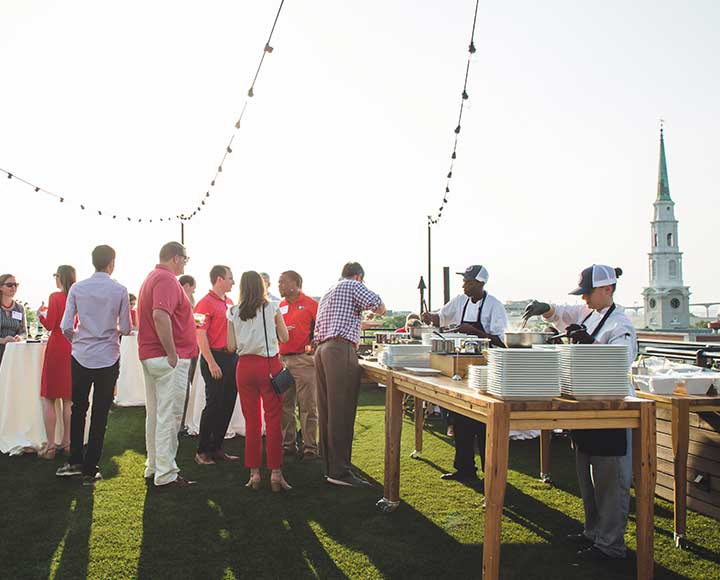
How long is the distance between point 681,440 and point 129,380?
7.02 m

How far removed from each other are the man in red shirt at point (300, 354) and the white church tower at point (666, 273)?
325ft

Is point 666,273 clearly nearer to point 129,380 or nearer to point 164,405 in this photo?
point 129,380

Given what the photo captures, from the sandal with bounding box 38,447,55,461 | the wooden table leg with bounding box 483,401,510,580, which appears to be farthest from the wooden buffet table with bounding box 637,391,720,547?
the sandal with bounding box 38,447,55,461

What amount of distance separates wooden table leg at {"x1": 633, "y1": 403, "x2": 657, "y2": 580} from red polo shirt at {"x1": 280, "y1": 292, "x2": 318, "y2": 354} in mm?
3293

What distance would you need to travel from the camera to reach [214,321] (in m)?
5.39

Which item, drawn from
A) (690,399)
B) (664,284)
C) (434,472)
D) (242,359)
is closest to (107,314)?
(242,359)

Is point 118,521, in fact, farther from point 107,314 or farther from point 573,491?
point 573,491

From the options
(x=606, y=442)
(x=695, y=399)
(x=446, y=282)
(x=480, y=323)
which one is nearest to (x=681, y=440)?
(x=695, y=399)

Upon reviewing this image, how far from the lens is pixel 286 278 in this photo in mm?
5551

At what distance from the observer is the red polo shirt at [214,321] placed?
5.38 meters

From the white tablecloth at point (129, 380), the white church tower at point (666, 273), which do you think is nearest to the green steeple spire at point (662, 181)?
the white church tower at point (666, 273)

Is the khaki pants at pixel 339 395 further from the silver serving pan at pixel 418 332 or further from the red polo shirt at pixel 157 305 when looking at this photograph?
the red polo shirt at pixel 157 305

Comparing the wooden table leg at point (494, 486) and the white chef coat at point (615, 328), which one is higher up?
the white chef coat at point (615, 328)

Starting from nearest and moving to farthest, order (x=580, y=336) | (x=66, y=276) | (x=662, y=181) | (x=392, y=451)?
(x=580, y=336) → (x=392, y=451) → (x=66, y=276) → (x=662, y=181)
